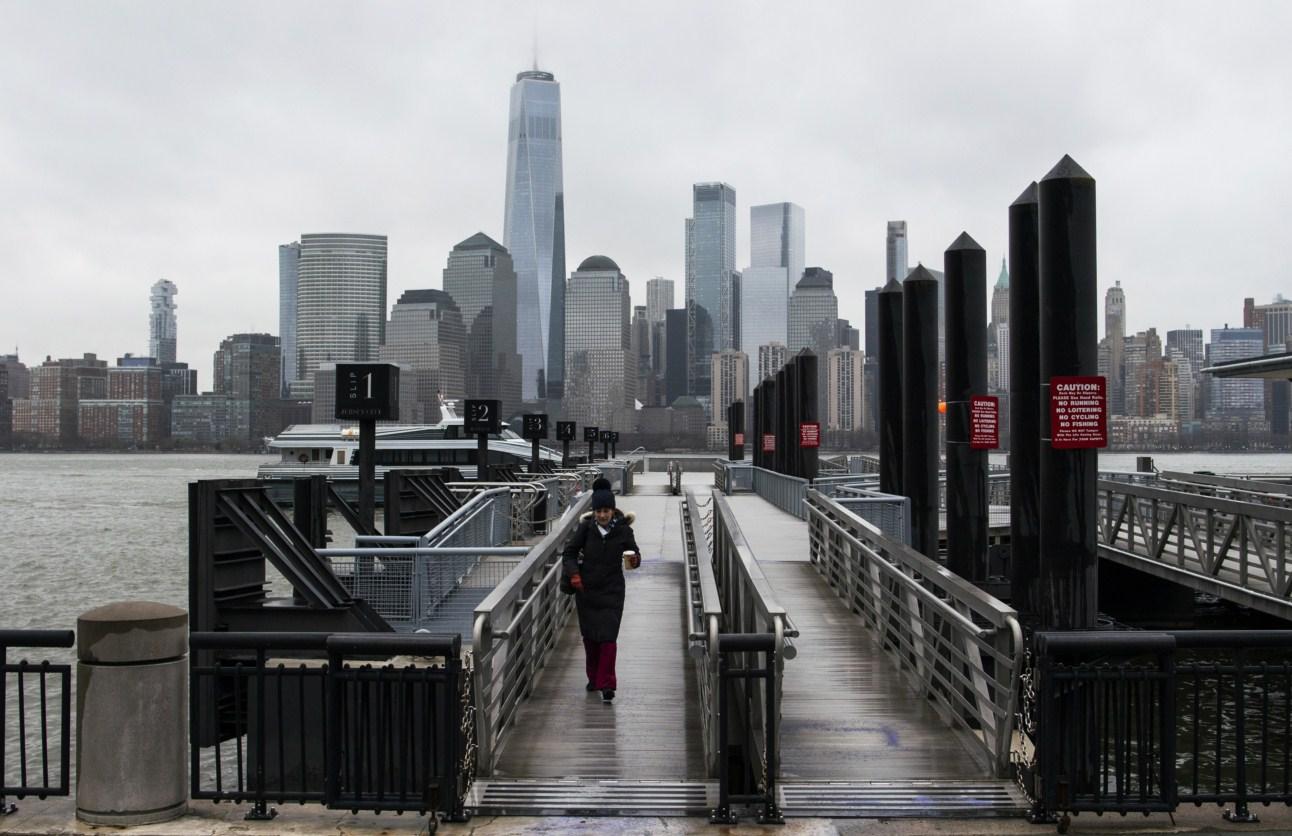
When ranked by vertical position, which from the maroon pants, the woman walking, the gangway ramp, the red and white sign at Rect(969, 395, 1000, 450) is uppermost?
the red and white sign at Rect(969, 395, 1000, 450)

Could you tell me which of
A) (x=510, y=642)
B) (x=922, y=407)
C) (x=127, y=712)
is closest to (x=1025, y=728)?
(x=510, y=642)

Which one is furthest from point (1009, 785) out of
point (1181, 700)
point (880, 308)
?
point (880, 308)

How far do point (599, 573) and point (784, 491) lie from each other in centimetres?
2437

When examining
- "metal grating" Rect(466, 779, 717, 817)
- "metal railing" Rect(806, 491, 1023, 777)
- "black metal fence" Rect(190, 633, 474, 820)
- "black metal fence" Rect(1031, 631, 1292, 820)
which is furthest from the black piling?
"black metal fence" Rect(190, 633, 474, 820)

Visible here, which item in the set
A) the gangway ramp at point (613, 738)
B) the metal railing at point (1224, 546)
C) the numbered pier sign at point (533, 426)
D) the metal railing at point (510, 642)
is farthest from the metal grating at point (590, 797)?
the numbered pier sign at point (533, 426)

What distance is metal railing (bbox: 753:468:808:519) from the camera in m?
29.5

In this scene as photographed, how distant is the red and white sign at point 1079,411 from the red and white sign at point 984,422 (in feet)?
13.6

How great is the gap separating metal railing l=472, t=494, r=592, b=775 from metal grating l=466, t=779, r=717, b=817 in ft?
1.15

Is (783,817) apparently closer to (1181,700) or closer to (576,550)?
(576,550)

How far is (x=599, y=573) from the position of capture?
8.74 m

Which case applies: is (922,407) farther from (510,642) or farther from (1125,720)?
(1125,720)

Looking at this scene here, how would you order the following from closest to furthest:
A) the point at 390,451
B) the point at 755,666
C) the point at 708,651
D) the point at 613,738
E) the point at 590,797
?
the point at 708,651, the point at 590,797, the point at 755,666, the point at 613,738, the point at 390,451

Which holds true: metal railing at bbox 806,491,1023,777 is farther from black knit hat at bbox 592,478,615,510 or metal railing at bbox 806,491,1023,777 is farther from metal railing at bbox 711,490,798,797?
black knit hat at bbox 592,478,615,510

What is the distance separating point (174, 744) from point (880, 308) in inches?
726
